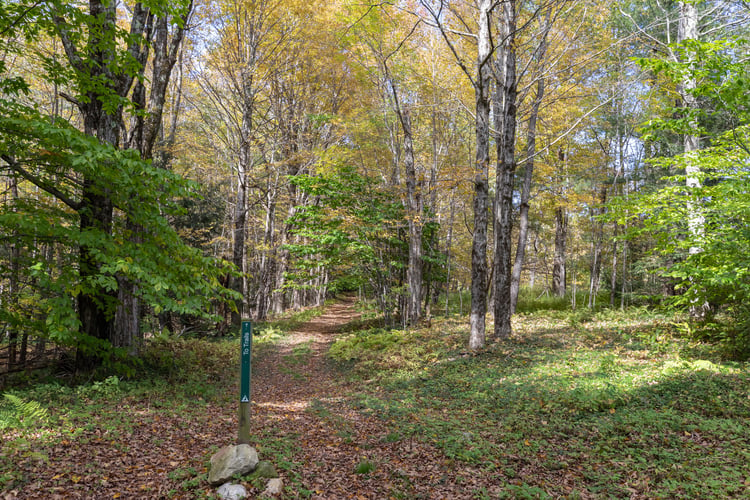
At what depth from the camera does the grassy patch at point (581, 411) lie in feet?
14.3

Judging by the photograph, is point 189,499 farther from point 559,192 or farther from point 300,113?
point 559,192

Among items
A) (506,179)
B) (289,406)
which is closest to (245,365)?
(289,406)

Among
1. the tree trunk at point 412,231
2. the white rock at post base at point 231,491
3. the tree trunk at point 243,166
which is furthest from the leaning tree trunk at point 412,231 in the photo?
the white rock at post base at point 231,491

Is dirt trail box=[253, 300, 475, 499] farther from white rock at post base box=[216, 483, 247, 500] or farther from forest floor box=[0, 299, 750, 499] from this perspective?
white rock at post base box=[216, 483, 247, 500]

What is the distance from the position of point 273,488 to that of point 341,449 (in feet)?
5.03

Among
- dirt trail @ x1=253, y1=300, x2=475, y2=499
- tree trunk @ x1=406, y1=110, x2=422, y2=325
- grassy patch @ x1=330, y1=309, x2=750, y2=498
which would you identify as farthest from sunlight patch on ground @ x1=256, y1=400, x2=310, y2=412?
tree trunk @ x1=406, y1=110, x2=422, y2=325

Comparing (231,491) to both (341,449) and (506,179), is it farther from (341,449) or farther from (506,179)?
(506,179)

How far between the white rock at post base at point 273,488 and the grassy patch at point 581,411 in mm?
2075

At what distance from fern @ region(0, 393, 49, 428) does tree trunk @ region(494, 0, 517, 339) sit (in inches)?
384

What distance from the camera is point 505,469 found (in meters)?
4.72

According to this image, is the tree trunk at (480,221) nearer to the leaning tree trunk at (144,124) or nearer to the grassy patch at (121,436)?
the grassy patch at (121,436)

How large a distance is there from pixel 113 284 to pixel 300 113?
49.5 ft

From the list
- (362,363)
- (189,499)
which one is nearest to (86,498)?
(189,499)

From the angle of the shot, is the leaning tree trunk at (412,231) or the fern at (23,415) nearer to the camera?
the fern at (23,415)
